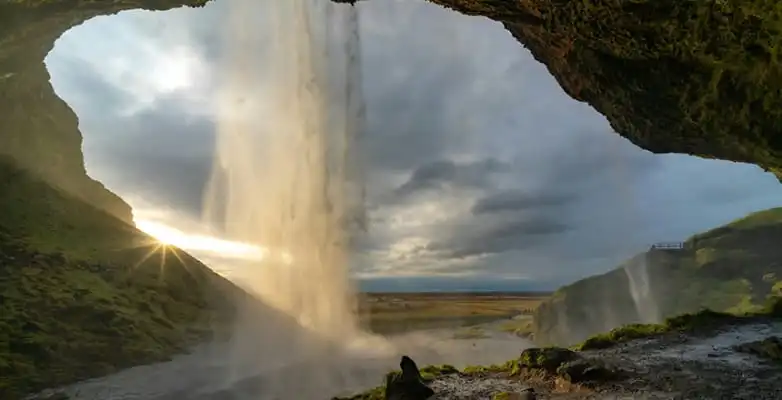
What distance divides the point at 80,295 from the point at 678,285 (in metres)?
53.3

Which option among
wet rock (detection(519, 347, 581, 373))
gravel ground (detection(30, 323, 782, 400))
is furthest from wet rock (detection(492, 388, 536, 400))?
wet rock (detection(519, 347, 581, 373))

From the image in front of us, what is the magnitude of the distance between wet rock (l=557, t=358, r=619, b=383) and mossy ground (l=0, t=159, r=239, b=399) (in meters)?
28.7

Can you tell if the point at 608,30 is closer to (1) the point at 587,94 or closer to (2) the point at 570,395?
(1) the point at 587,94

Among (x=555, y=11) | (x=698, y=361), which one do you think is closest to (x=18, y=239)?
(x=555, y=11)

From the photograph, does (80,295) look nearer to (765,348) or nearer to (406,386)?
(406,386)

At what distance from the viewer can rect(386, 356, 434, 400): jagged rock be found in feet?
36.5

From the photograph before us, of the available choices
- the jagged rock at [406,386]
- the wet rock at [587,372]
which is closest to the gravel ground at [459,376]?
the wet rock at [587,372]

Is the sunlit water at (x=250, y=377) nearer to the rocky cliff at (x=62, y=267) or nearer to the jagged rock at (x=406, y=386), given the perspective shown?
the rocky cliff at (x=62, y=267)

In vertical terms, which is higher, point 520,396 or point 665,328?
point 520,396

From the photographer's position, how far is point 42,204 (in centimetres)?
4219

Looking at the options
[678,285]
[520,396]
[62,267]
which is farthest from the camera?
[678,285]

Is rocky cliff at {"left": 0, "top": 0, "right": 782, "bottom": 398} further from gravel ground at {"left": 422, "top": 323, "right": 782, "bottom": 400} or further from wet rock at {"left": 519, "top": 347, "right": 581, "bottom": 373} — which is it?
wet rock at {"left": 519, "top": 347, "right": 581, "bottom": 373}

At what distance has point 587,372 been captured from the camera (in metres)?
10.9

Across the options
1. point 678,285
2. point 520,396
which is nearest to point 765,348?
point 520,396
